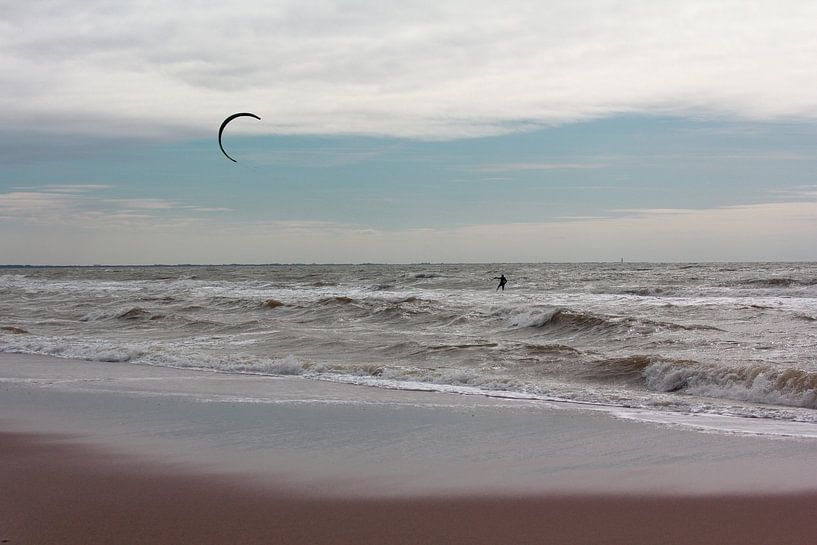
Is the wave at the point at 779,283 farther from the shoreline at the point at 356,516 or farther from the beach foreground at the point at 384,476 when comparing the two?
the shoreline at the point at 356,516

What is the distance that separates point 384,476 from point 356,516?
941mm

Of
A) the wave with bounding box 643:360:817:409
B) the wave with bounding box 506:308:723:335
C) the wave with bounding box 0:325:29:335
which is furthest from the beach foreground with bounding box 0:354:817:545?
the wave with bounding box 0:325:29:335

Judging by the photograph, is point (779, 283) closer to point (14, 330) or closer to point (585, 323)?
point (585, 323)

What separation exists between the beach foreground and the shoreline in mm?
13

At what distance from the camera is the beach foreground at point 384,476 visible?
15.4ft

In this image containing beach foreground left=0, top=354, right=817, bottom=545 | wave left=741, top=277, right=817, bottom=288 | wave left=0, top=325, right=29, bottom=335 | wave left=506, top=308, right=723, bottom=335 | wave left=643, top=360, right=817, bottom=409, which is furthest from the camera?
wave left=741, top=277, right=817, bottom=288

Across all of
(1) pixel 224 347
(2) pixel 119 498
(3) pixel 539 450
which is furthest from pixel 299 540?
(1) pixel 224 347

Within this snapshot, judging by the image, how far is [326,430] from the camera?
24.6 feet

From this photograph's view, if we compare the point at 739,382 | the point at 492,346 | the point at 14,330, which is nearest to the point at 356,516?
the point at 739,382

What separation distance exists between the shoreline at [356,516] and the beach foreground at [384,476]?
0.01 m

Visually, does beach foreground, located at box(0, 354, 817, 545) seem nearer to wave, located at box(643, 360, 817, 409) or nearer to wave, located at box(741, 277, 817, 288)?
wave, located at box(643, 360, 817, 409)

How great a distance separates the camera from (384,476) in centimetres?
586

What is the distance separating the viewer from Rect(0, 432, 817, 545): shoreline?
453 cm

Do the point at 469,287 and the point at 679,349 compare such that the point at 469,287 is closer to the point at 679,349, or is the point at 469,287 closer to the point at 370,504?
the point at 679,349
